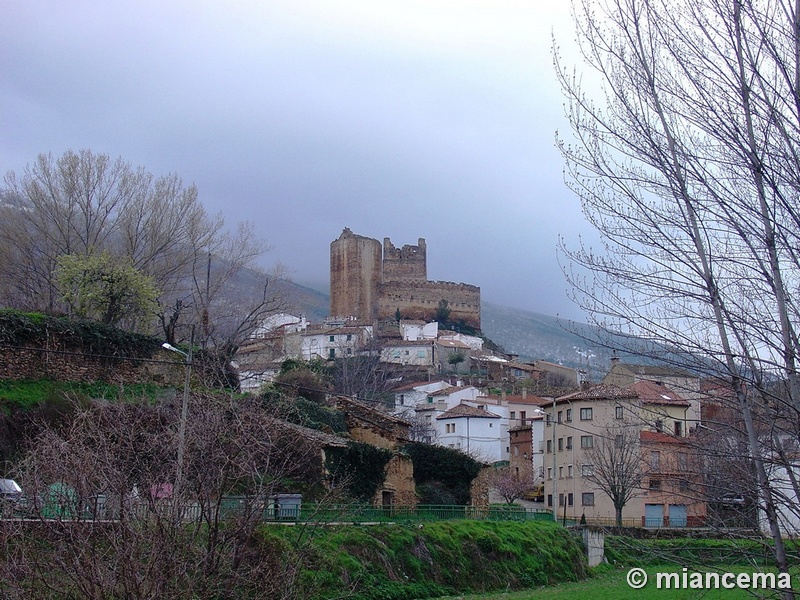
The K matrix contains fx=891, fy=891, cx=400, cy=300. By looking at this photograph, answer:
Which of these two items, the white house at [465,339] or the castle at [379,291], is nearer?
the white house at [465,339]

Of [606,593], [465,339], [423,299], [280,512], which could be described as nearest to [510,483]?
[606,593]

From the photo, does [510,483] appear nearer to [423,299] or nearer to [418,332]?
[418,332]

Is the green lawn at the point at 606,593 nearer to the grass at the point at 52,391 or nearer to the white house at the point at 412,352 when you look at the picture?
the grass at the point at 52,391

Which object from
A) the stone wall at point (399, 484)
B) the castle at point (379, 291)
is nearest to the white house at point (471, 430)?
the stone wall at point (399, 484)

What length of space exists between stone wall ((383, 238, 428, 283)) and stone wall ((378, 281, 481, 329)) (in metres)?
3.26

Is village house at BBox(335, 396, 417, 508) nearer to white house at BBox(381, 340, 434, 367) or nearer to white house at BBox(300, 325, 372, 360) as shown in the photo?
white house at BBox(300, 325, 372, 360)

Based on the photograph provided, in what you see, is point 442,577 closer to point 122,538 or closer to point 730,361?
point 122,538

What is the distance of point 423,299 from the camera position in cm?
11138

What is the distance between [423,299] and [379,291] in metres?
5.82

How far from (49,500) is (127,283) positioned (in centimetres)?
1936

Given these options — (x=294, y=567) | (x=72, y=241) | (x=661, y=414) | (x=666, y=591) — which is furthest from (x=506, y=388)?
(x=661, y=414)

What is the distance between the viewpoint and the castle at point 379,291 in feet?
365

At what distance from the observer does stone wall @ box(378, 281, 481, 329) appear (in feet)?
364

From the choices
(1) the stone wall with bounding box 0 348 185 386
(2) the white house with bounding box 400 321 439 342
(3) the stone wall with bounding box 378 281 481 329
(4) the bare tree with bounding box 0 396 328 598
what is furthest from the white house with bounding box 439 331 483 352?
(4) the bare tree with bounding box 0 396 328 598
